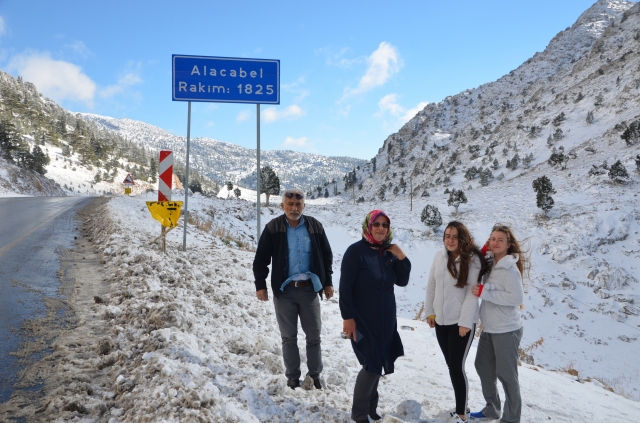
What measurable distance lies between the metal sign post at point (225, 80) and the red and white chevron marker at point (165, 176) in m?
1.60

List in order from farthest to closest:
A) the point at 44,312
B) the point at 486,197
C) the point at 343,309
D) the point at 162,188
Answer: the point at 486,197 → the point at 162,188 → the point at 44,312 → the point at 343,309

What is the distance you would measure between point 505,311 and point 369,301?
52.4 inches

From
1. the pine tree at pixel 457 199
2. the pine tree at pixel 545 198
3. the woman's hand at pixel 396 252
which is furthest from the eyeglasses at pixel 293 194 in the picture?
the pine tree at pixel 457 199

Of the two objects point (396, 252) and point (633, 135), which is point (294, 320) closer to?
point (396, 252)

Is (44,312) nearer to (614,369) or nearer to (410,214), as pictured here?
(614,369)

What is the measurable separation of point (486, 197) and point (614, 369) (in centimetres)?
2417

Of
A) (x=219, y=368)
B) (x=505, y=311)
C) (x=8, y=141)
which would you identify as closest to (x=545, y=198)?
(x=505, y=311)

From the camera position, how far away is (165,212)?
26.3ft

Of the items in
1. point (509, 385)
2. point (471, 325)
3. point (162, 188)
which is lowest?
point (509, 385)

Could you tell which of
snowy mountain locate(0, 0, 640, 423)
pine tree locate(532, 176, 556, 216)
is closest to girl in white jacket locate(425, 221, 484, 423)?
snowy mountain locate(0, 0, 640, 423)

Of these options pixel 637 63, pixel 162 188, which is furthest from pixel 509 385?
pixel 637 63

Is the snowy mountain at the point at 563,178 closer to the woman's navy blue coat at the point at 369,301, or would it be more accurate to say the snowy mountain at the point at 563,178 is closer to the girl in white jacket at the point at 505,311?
the girl in white jacket at the point at 505,311

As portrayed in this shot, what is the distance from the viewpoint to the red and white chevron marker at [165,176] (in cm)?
819

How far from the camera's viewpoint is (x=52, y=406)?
8.47ft
